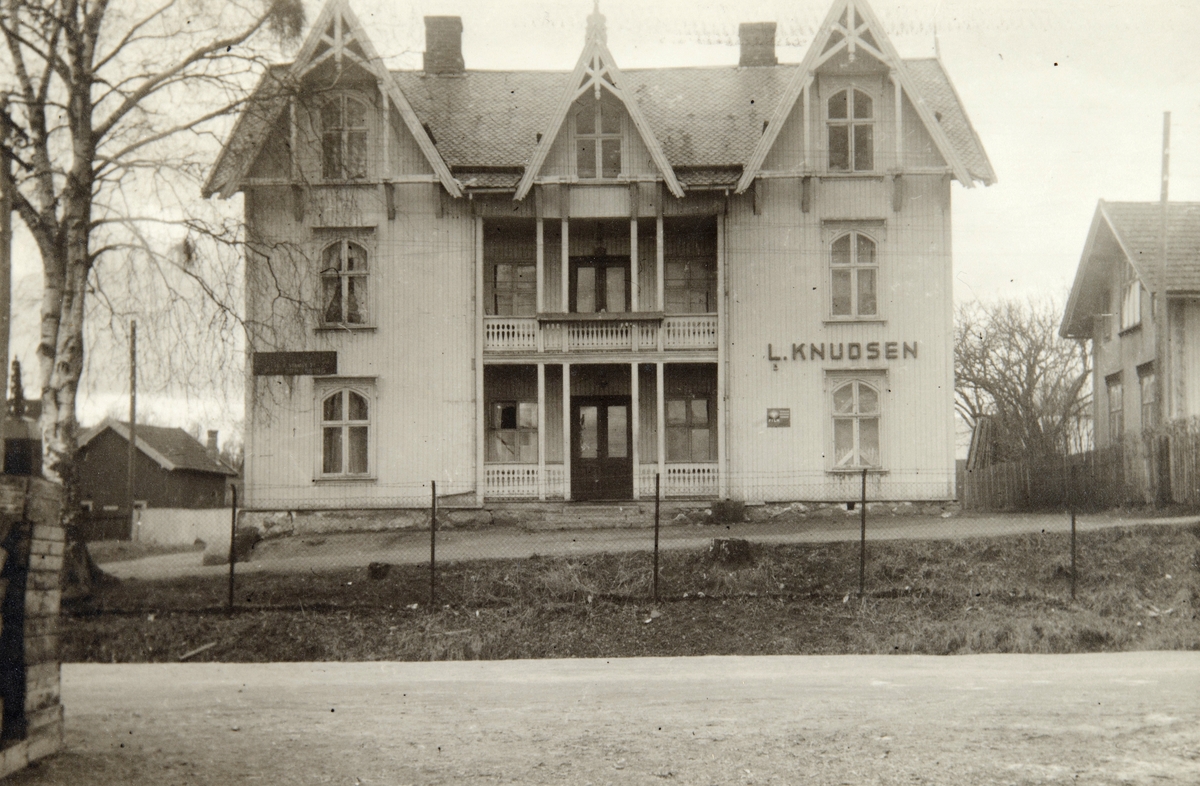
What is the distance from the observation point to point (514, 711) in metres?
8.72

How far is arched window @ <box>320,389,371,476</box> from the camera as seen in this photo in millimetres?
23875

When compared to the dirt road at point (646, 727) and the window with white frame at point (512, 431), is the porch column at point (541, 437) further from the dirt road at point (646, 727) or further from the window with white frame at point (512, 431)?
the dirt road at point (646, 727)

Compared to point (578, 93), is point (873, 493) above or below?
below

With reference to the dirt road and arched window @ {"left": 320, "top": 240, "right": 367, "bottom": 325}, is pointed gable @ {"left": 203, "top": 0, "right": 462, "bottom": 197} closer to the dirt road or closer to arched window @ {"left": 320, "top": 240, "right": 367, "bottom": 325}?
arched window @ {"left": 320, "top": 240, "right": 367, "bottom": 325}

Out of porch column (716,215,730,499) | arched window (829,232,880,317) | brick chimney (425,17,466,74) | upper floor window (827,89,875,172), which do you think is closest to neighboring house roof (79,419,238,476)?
brick chimney (425,17,466,74)

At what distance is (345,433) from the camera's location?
78.4 feet

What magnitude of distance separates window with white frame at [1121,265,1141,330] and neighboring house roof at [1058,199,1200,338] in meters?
0.65

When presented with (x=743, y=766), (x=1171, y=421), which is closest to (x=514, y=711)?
(x=743, y=766)

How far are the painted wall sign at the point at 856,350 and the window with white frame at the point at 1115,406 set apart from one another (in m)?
8.10

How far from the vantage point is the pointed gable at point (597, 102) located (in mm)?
22781

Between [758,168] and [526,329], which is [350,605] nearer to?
[526,329]

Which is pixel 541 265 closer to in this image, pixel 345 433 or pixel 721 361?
pixel 721 361

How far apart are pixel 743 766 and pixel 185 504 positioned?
4472 centimetres

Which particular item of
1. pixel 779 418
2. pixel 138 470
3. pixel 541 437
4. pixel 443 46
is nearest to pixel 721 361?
pixel 779 418
